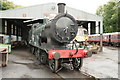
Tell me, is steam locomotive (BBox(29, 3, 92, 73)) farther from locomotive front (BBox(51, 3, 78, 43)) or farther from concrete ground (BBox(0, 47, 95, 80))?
concrete ground (BBox(0, 47, 95, 80))

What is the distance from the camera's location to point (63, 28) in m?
6.48

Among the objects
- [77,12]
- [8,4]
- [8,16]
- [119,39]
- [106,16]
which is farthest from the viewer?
[8,4]

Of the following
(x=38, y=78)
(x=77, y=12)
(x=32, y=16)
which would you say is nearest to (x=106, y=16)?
(x=77, y=12)

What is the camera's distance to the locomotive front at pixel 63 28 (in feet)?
20.6

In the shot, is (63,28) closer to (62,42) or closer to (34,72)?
(62,42)

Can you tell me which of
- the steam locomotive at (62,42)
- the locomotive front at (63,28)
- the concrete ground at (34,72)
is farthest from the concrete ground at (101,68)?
the locomotive front at (63,28)

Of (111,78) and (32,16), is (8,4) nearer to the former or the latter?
(32,16)

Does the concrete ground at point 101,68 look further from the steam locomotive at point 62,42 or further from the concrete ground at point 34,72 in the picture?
the steam locomotive at point 62,42

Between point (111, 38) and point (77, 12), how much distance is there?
36.8 ft

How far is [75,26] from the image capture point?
6.79 m

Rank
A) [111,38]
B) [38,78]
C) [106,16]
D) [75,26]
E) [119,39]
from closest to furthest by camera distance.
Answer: [38,78]
[75,26]
[119,39]
[111,38]
[106,16]

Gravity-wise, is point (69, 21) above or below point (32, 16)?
below

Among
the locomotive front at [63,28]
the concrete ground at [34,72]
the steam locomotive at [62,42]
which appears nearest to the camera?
the concrete ground at [34,72]

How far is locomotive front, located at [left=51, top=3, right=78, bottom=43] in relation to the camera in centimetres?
627
